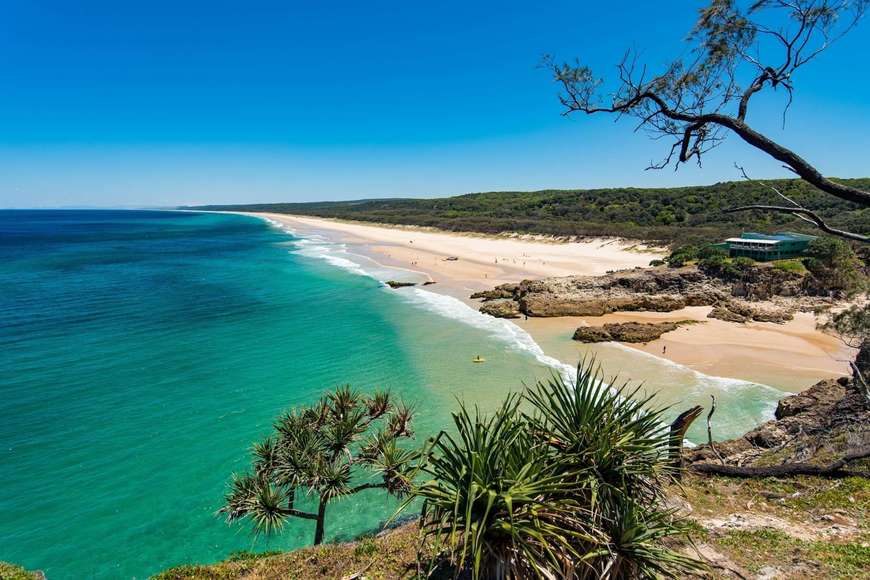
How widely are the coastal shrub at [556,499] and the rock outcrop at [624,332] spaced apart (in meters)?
22.3

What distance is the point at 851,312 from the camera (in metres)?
16.1

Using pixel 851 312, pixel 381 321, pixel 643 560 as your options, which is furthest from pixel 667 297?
pixel 643 560

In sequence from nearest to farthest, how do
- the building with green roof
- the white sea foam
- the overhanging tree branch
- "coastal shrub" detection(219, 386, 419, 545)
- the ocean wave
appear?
the overhanging tree branch, "coastal shrub" detection(219, 386, 419, 545), the white sea foam, the ocean wave, the building with green roof

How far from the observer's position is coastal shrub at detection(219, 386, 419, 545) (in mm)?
9070

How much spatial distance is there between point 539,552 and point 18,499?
1684 centimetres

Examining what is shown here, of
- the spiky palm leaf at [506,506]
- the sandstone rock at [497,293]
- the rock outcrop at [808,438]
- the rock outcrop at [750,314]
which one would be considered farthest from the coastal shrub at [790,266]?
the spiky palm leaf at [506,506]

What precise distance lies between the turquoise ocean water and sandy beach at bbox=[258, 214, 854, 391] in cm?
225

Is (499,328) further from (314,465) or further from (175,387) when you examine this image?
(314,465)

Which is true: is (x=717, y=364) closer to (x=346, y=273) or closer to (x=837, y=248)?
(x=837, y=248)

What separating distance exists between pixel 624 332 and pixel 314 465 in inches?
937

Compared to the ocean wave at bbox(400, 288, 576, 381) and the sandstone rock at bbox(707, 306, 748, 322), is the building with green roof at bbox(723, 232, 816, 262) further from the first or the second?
the ocean wave at bbox(400, 288, 576, 381)

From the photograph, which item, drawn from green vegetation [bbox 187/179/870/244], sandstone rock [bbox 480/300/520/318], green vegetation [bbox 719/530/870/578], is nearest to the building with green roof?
green vegetation [bbox 187/179/870/244]

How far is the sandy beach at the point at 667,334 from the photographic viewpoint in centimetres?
2284

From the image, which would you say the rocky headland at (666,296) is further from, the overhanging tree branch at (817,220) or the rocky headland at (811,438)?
the overhanging tree branch at (817,220)
